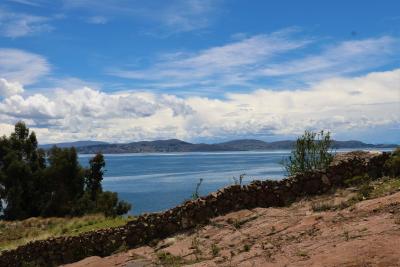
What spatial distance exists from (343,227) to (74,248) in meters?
9.06

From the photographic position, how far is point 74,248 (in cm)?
1692

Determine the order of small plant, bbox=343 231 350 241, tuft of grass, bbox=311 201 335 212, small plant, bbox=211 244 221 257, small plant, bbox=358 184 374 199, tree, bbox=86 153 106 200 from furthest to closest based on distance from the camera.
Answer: tree, bbox=86 153 106 200 → small plant, bbox=358 184 374 199 → tuft of grass, bbox=311 201 335 212 → small plant, bbox=211 244 221 257 → small plant, bbox=343 231 350 241

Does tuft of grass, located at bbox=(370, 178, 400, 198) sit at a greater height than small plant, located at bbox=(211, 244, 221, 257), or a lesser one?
greater

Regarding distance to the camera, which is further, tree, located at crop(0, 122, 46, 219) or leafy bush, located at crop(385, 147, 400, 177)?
tree, located at crop(0, 122, 46, 219)

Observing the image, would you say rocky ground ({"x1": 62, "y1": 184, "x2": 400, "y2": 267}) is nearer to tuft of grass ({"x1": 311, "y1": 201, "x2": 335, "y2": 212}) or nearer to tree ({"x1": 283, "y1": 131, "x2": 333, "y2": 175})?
tuft of grass ({"x1": 311, "y1": 201, "x2": 335, "y2": 212})

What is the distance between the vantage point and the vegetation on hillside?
52781mm

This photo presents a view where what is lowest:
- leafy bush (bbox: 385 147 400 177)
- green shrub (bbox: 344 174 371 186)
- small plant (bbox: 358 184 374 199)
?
small plant (bbox: 358 184 374 199)

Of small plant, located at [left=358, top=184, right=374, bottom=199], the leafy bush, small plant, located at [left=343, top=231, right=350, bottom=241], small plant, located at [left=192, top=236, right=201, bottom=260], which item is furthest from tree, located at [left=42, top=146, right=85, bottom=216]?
small plant, located at [left=343, top=231, right=350, bottom=241]

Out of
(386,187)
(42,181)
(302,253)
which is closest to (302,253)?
(302,253)

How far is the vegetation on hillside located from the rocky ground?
122 ft

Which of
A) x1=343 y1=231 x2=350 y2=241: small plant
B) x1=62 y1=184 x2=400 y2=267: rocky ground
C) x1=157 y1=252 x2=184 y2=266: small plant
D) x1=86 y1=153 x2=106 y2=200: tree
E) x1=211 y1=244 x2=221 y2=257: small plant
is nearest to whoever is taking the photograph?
x1=62 y1=184 x2=400 y2=267: rocky ground

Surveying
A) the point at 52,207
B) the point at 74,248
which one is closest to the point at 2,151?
the point at 52,207

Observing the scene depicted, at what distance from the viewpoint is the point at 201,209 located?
629 inches

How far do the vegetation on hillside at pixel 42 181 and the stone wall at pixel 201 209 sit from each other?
1354 inches
